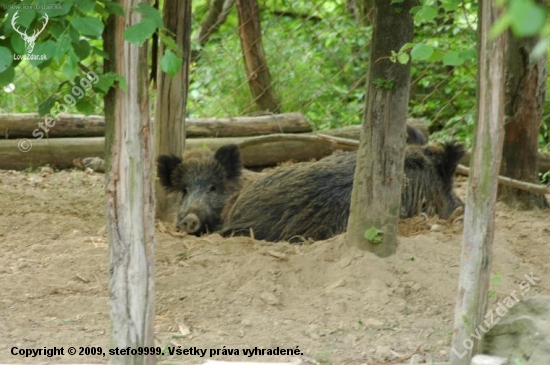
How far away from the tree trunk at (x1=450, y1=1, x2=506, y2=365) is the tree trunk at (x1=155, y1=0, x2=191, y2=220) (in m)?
3.27

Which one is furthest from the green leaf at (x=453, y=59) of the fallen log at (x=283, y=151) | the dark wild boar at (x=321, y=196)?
the fallen log at (x=283, y=151)

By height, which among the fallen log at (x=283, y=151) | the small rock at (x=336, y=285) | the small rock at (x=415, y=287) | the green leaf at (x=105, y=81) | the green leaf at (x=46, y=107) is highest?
the green leaf at (x=105, y=81)

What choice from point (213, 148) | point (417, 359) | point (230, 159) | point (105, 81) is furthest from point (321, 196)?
point (105, 81)

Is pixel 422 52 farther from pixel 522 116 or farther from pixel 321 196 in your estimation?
pixel 522 116

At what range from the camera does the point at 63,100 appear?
3320 millimetres

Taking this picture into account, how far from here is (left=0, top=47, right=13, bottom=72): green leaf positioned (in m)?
2.92

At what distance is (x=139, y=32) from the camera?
2.86 metres

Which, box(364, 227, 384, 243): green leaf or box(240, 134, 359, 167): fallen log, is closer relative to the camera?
box(364, 227, 384, 243): green leaf

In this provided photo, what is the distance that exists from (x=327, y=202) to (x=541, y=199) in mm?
1957

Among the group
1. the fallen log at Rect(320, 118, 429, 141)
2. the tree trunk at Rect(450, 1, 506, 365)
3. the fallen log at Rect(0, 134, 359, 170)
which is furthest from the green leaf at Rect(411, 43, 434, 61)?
the fallen log at Rect(320, 118, 429, 141)

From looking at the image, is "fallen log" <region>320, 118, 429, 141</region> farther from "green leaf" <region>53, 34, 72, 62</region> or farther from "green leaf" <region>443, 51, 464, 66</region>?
"green leaf" <region>53, 34, 72, 62</region>

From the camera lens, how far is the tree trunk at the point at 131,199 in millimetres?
3133

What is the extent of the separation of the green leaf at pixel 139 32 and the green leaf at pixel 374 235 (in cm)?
228

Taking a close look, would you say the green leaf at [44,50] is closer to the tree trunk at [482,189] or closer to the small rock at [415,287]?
the tree trunk at [482,189]
